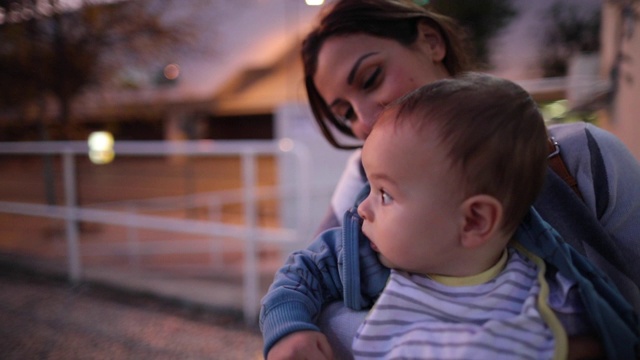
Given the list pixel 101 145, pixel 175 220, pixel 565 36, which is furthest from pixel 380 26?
pixel 175 220

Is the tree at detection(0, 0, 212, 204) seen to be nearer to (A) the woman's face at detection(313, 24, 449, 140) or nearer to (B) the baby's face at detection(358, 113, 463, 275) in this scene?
(A) the woman's face at detection(313, 24, 449, 140)

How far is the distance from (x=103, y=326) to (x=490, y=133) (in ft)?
7.23

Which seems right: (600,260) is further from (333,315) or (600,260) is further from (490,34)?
(490,34)

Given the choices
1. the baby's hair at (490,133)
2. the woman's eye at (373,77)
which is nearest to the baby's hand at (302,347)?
the baby's hair at (490,133)

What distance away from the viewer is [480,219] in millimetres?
635

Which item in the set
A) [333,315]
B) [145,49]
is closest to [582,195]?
[333,315]

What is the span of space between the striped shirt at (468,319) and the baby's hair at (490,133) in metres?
0.08

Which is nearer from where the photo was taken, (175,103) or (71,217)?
(71,217)

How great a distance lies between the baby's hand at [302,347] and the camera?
2.09 feet

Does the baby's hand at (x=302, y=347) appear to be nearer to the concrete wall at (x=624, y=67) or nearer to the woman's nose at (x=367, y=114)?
the woman's nose at (x=367, y=114)

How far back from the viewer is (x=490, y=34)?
8.34 feet

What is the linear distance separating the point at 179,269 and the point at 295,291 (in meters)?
3.94

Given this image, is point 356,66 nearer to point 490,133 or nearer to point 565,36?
point 490,133

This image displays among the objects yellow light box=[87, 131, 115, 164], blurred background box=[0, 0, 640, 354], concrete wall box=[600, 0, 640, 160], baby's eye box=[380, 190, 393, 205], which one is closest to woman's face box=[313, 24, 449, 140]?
blurred background box=[0, 0, 640, 354]
